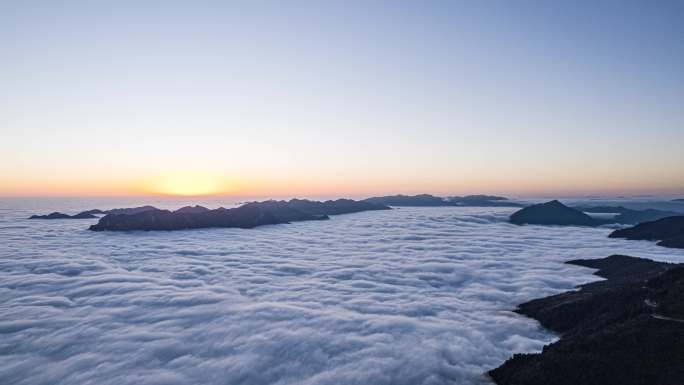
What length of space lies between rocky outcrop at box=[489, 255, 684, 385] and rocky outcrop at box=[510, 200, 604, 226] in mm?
67815

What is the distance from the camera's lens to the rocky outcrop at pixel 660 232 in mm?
42397

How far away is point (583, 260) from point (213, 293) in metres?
27.3

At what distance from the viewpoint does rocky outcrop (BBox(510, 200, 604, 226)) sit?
75.1m

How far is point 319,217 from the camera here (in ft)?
290

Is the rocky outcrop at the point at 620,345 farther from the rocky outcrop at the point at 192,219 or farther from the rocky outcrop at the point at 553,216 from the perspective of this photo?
the rocky outcrop at the point at 553,216

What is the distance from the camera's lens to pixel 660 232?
4616cm

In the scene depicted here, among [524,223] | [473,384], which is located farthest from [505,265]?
[524,223]

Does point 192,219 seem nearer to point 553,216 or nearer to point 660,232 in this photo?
point 660,232

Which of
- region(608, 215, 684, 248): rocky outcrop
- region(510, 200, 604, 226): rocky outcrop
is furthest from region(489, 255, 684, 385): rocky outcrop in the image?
region(510, 200, 604, 226): rocky outcrop

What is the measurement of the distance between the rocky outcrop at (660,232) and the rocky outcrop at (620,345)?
3584cm

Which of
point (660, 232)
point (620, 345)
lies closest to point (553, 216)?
point (660, 232)

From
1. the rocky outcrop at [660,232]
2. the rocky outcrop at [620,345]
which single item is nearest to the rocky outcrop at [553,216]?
the rocky outcrop at [660,232]

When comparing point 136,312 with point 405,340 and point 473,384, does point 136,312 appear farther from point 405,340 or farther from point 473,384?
point 473,384

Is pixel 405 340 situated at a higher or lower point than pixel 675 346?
lower
